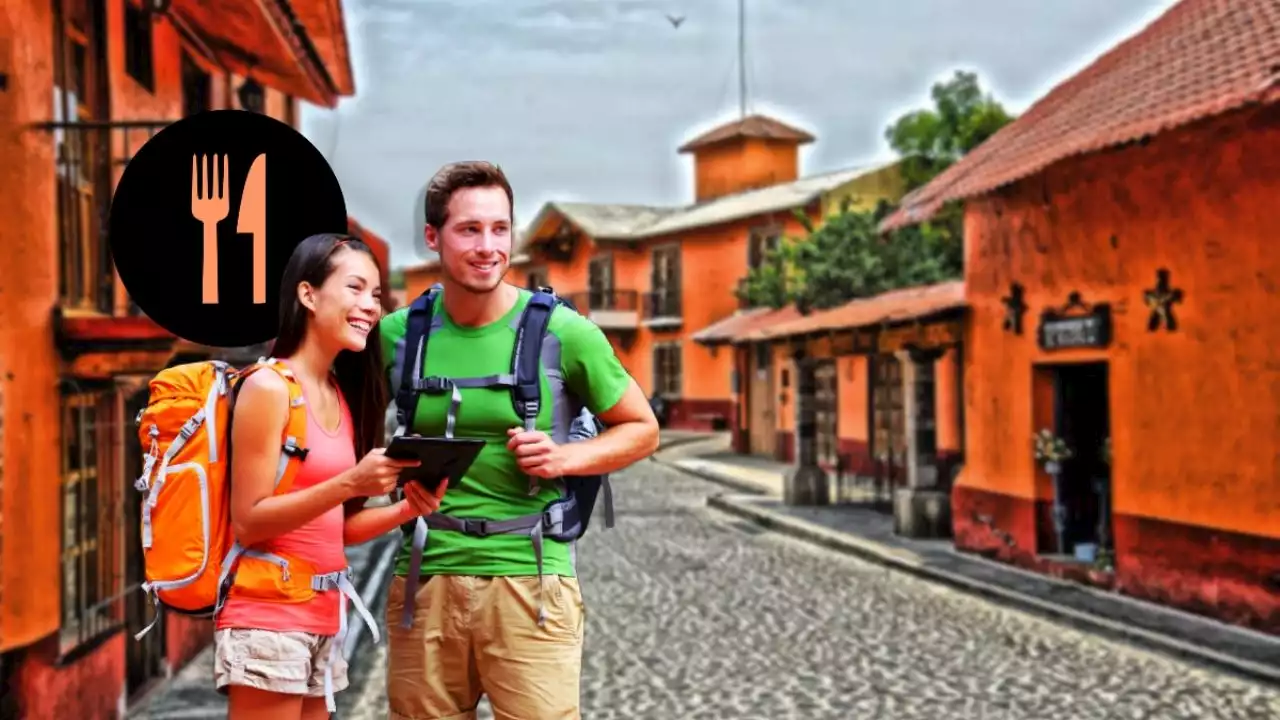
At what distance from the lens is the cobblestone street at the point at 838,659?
737 cm

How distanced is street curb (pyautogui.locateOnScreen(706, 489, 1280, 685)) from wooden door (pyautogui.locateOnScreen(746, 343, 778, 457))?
41.0 feet

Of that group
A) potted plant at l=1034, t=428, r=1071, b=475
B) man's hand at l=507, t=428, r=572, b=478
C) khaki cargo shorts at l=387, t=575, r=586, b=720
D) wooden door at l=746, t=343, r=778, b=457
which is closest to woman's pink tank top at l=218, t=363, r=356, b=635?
khaki cargo shorts at l=387, t=575, r=586, b=720

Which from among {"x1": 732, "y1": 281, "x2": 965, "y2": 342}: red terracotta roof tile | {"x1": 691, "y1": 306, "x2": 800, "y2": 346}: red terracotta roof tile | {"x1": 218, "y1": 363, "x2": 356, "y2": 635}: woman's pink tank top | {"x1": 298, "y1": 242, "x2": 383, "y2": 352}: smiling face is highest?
{"x1": 691, "y1": 306, "x2": 800, "y2": 346}: red terracotta roof tile

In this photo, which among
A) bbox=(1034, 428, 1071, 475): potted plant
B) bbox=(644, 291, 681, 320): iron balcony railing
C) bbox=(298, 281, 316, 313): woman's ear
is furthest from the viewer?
bbox=(644, 291, 681, 320): iron balcony railing

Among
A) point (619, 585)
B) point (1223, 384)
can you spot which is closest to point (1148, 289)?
point (1223, 384)

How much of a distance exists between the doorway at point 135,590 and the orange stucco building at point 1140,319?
7592 mm

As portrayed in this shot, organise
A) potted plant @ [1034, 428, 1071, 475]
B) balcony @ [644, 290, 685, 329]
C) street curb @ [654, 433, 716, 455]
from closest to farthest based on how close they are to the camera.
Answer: potted plant @ [1034, 428, 1071, 475] < street curb @ [654, 433, 716, 455] < balcony @ [644, 290, 685, 329]

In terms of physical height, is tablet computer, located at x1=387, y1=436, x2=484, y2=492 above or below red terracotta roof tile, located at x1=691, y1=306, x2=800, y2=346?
below

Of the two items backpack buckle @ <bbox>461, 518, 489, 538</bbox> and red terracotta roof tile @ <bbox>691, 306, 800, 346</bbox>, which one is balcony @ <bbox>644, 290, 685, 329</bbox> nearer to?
red terracotta roof tile @ <bbox>691, 306, 800, 346</bbox>

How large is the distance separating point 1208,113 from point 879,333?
24.0 feet

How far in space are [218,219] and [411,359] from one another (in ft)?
1.75

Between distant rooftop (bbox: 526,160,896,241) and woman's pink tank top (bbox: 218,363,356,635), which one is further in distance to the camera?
distant rooftop (bbox: 526,160,896,241)

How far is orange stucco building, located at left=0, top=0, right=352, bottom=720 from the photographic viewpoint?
18.5 feet

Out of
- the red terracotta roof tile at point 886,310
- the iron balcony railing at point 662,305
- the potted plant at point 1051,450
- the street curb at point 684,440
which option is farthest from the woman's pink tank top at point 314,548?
the iron balcony railing at point 662,305
